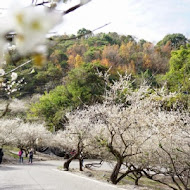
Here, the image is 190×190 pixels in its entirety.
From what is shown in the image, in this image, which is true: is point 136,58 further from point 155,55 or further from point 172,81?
point 172,81

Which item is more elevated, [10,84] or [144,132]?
[10,84]

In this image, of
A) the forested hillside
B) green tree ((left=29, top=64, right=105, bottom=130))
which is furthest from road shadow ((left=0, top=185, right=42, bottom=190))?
green tree ((left=29, top=64, right=105, bottom=130))

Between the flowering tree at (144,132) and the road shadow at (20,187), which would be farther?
the flowering tree at (144,132)

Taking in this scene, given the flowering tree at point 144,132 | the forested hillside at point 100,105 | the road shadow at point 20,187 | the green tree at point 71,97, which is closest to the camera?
the forested hillside at point 100,105

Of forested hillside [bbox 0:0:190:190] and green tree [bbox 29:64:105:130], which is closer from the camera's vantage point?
forested hillside [bbox 0:0:190:190]

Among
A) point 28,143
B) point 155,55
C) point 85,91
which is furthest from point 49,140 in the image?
point 155,55

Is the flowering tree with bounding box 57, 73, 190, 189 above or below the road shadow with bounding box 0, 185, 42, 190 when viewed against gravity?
above

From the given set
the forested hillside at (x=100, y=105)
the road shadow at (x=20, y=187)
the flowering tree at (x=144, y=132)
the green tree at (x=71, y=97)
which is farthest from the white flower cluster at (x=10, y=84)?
the green tree at (x=71, y=97)

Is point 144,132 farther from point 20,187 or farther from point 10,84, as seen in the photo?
point 10,84

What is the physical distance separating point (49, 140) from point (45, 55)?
31209mm

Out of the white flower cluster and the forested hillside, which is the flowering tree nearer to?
the forested hillside

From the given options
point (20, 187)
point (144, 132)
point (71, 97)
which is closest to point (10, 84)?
point (20, 187)

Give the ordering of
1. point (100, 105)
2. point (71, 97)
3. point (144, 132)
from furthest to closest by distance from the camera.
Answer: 1. point (71, 97)
2. point (100, 105)
3. point (144, 132)

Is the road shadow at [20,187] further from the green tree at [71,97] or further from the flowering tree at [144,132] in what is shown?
the green tree at [71,97]
